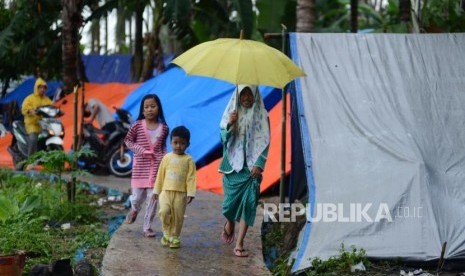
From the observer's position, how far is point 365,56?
6809 millimetres

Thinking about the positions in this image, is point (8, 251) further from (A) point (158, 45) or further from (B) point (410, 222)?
(A) point (158, 45)

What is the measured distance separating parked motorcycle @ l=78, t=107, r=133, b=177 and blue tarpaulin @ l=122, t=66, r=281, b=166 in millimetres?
717

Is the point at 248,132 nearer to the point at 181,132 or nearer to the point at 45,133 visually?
the point at 181,132

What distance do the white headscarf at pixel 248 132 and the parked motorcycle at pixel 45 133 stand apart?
5.46 metres

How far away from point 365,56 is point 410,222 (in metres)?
1.88

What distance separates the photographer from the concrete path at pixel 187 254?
538 centimetres

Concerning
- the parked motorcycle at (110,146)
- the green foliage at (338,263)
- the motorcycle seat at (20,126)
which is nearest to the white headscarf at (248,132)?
the green foliage at (338,263)

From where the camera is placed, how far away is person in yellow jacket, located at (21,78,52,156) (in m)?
11.0

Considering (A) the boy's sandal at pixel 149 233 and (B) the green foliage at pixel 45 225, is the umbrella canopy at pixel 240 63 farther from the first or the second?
(B) the green foliage at pixel 45 225

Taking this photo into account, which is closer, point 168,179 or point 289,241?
point 168,179

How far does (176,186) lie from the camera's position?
5965 millimetres

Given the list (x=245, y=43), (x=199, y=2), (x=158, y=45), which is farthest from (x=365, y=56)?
(x=158, y=45)

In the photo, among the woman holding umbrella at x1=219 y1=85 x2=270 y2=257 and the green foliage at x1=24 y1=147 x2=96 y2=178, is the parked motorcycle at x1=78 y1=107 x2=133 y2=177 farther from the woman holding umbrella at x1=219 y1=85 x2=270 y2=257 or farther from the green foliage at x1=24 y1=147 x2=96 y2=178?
the woman holding umbrella at x1=219 y1=85 x2=270 y2=257

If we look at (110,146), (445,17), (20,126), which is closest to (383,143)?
(445,17)
